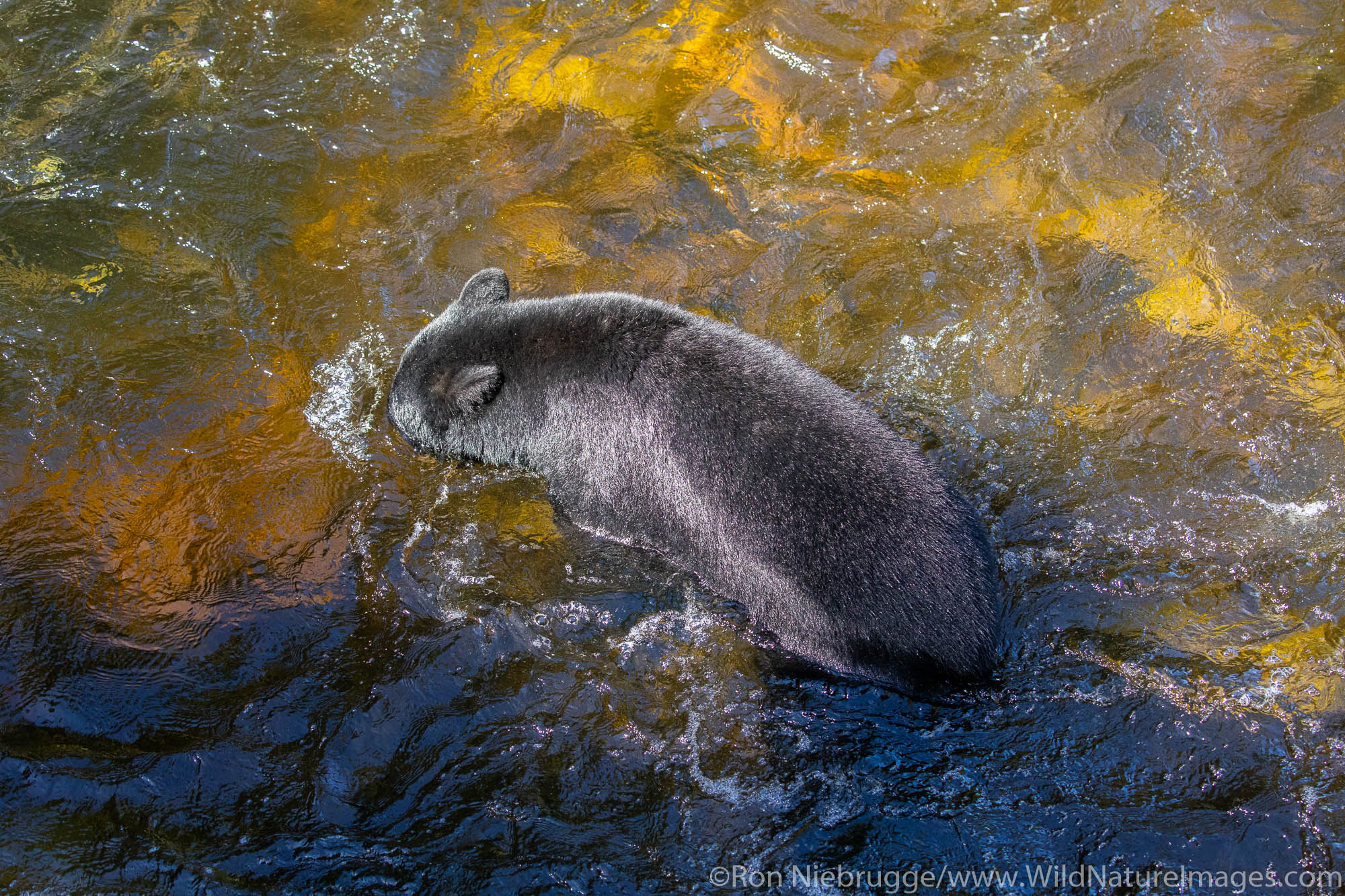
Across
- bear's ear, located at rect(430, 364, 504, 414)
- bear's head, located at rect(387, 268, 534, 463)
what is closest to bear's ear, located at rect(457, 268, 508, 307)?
bear's head, located at rect(387, 268, 534, 463)

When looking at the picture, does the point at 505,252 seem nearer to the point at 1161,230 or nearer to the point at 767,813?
the point at 767,813

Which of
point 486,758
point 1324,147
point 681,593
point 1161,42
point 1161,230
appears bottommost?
point 486,758

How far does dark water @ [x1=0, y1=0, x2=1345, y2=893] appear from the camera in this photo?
3281 mm

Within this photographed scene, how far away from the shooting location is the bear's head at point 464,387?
13.6ft

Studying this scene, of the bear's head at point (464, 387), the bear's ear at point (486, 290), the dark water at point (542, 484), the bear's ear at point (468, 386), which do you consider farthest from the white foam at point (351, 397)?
the bear's ear at point (486, 290)

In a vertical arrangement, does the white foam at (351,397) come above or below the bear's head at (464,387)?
below

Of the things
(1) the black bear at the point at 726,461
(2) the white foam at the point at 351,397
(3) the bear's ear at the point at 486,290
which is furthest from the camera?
(2) the white foam at the point at 351,397

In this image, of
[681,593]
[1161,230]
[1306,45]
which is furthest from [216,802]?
[1306,45]

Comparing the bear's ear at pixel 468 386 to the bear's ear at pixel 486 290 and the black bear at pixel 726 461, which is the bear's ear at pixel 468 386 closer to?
the black bear at pixel 726 461

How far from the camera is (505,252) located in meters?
5.46

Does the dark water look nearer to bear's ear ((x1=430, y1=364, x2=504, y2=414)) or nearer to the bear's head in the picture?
the bear's head

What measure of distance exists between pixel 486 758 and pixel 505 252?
3384 millimetres

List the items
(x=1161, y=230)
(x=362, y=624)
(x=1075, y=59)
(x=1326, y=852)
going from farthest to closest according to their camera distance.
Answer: (x=1075, y=59)
(x=1161, y=230)
(x=362, y=624)
(x=1326, y=852)

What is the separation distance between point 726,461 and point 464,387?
1503mm
